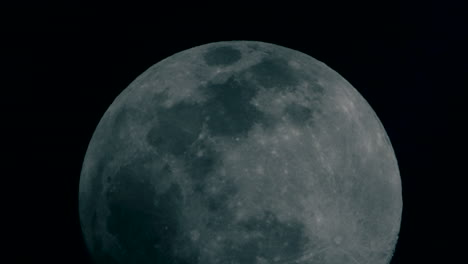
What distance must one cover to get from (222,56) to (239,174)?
1.59 meters

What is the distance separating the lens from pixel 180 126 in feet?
14.1

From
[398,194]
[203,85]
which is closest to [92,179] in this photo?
[203,85]

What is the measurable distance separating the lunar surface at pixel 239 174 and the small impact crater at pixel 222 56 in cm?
2

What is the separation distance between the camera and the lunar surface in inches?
157

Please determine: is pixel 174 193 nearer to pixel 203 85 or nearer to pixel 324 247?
pixel 203 85

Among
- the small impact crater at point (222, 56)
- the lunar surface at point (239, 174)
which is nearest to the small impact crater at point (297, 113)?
the lunar surface at point (239, 174)

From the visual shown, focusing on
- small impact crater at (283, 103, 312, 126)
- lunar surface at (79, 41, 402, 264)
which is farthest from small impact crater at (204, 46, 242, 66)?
small impact crater at (283, 103, 312, 126)

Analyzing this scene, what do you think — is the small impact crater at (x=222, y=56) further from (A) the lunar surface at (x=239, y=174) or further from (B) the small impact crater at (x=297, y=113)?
(B) the small impact crater at (x=297, y=113)

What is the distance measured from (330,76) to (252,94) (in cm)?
126

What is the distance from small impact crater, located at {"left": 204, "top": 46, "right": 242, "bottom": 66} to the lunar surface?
0.9 inches

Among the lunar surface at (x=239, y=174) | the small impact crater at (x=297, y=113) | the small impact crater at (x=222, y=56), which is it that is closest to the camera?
the lunar surface at (x=239, y=174)

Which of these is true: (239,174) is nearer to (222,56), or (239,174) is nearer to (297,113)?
(297,113)

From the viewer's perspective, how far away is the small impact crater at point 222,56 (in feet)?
16.0

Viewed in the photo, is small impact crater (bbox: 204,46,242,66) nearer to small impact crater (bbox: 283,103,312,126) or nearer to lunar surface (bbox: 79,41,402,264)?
A: lunar surface (bbox: 79,41,402,264)
